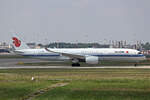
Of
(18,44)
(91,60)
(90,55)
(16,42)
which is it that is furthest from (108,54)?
(16,42)

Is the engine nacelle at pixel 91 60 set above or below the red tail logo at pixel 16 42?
below

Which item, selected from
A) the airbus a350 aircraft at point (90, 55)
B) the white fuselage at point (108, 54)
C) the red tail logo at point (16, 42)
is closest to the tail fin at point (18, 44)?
the red tail logo at point (16, 42)

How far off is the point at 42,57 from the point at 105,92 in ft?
121

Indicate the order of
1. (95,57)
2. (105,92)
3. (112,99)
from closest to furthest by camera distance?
(112,99)
(105,92)
(95,57)

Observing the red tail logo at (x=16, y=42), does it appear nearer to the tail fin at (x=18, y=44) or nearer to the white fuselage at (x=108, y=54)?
the tail fin at (x=18, y=44)

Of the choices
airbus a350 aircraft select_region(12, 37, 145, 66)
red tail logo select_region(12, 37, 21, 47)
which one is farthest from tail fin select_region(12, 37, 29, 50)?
airbus a350 aircraft select_region(12, 37, 145, 66)

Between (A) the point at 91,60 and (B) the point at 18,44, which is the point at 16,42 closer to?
(B) the point at 18,44

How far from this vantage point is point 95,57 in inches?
2098

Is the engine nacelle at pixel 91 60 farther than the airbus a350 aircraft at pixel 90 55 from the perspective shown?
No

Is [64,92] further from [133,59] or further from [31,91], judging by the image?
[133,59]

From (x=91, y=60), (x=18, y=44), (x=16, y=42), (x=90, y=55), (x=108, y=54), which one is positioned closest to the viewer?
(x=91, y=60)

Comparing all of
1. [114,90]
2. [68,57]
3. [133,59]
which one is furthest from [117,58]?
[114,90]

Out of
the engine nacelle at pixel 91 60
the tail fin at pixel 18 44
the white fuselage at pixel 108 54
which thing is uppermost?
the tail fin at pixel 18 44

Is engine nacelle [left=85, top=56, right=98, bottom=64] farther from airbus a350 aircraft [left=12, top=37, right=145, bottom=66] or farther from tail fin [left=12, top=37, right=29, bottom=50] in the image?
tail fin [left=12, top=37, right=29, bottom=50]
